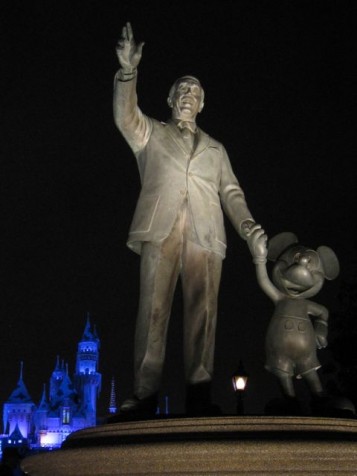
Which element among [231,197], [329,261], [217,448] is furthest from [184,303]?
[217,448]

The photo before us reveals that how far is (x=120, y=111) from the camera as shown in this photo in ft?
22.3

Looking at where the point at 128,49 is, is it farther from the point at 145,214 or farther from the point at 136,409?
the point at 136,409

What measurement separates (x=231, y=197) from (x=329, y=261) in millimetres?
1069

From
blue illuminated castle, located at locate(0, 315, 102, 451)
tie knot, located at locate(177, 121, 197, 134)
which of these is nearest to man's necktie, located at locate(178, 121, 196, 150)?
tie knot, located at locate(177, 121, 197, 134)

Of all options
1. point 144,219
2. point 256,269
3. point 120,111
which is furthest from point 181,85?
point 256,269

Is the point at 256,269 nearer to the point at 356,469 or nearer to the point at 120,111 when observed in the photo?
the point at 120,111

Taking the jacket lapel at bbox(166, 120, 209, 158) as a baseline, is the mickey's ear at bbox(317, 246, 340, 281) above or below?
below

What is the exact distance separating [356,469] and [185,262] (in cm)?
254

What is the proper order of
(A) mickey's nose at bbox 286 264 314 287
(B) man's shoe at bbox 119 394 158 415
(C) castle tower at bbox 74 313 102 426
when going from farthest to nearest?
(C) castle tower at bbox 74 313 102 426
(A) mickey's nose at bbox 286 264 314 287
(B) man's shoe at bbox 119 394 158 415

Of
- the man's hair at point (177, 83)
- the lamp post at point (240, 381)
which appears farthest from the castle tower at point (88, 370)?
the man's hair at point (177, 83)

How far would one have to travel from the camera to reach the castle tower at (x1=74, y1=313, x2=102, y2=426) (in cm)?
9269

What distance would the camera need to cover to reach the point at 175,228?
6859 millimetres

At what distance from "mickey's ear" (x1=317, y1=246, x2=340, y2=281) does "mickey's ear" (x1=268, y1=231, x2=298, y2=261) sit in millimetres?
266

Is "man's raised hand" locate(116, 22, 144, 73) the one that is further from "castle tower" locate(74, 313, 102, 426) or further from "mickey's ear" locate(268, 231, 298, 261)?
"castle tower" locate(74, 313, 102, 426)
